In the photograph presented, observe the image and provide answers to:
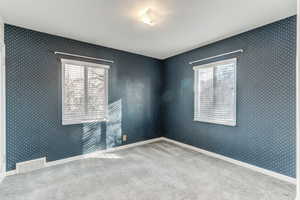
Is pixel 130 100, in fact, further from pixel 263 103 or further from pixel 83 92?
pixel 263 103

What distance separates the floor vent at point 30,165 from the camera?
247 cm

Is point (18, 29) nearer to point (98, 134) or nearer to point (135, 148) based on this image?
point (98, 134)

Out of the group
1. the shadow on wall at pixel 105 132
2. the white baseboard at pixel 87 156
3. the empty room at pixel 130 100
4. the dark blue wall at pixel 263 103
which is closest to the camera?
the empty room at pixel 130 100

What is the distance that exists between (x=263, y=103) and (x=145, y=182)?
7.70ft

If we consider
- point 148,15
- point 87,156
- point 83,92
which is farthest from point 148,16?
point 87,156

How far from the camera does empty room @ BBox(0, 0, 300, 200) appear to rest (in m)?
2.05

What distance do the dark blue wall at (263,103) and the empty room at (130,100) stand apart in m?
0.02

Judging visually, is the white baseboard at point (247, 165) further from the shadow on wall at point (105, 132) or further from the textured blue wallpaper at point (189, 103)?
the shadow on wall at point (105, 132)

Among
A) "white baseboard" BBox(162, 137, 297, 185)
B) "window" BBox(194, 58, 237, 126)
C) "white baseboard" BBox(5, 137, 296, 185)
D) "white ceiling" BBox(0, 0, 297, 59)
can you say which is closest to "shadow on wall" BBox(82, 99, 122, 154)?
"white baseboard" BBox(5, 137, 296, 185)

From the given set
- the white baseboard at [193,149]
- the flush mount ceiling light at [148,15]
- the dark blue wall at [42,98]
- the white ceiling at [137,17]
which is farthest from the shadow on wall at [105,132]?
the flush mount ceiling light at [148,15]

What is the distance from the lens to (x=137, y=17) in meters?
2.26

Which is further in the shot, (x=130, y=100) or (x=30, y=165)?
(x=130, y=100)

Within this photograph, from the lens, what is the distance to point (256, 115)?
2.58m

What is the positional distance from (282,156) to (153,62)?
3498 mm
